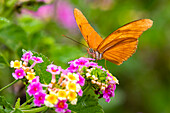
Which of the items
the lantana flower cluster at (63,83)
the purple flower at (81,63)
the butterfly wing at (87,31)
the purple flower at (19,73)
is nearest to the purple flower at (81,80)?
the lantana flower cluster at (63,83)

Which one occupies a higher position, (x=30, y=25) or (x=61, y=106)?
(x=30, y=25)

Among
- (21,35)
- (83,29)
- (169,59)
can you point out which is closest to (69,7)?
(169,59)

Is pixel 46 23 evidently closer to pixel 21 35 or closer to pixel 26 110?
pixel 21 35

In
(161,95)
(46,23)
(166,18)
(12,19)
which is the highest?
(166,18)

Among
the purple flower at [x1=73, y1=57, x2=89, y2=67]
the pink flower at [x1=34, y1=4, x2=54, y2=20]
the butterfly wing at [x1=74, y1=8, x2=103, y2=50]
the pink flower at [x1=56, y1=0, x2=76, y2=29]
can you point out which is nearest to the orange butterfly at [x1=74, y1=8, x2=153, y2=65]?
the butterfly wing at [x1=74, y1=8, x2=103, y2=50]

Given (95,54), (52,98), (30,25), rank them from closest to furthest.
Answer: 1. (52,98)
2. (95,54)
3. (30,25)

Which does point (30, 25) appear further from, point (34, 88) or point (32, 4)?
point (34, 88)

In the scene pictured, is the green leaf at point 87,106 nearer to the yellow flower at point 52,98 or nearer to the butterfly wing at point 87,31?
the yellow flower at point 52,98

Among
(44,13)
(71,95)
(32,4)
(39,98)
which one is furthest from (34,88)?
(44,13)
